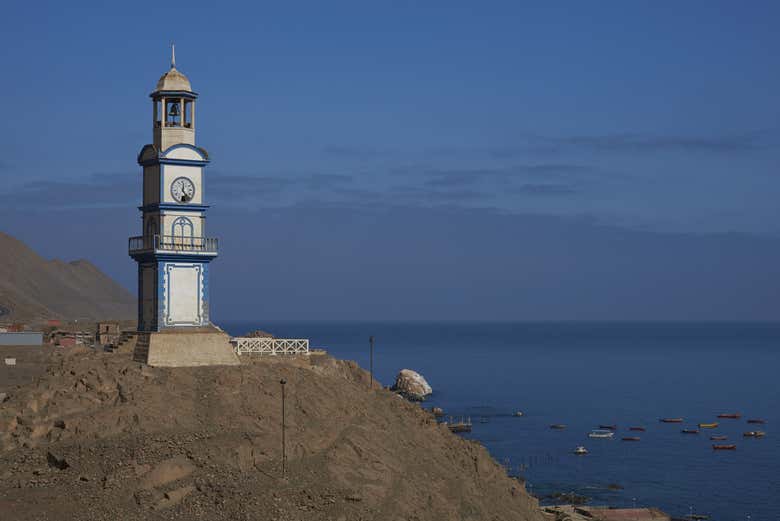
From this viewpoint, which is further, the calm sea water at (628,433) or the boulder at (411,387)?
the boulder at (411,387)

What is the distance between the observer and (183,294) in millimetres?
53781

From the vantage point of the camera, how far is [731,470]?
293 ft

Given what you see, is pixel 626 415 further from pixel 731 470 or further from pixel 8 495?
pixel 8 495

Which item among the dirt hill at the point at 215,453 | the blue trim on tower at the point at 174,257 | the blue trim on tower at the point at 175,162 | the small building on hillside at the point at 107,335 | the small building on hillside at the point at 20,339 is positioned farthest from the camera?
the small building on hillside at the point at 107,335

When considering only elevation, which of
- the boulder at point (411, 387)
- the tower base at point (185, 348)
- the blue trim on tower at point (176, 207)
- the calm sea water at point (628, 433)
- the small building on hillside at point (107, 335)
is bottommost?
the calm sea water at point (628, 433)

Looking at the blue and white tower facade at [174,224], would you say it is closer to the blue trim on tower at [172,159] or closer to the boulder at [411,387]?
the blue trim on tower at [172,159]

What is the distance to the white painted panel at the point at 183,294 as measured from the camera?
53438 millimetres

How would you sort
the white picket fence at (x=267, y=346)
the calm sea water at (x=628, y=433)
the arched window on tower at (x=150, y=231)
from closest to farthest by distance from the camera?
the arched window on tower at (x=150, y=231), the white picket fence at (x=267, y=346), the calm sea water at (x=628, y=433)

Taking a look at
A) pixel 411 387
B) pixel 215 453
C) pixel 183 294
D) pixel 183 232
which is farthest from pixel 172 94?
pixel 411 387

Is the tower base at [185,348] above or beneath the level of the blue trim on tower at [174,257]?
beneath

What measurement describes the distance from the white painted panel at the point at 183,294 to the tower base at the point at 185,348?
0.72 m

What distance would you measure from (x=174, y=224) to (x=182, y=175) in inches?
94.8

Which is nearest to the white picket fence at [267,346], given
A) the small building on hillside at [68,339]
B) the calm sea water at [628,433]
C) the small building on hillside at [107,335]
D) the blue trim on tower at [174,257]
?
the blue trim on tower at [174,257]

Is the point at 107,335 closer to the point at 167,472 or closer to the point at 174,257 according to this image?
the point at 174,257
